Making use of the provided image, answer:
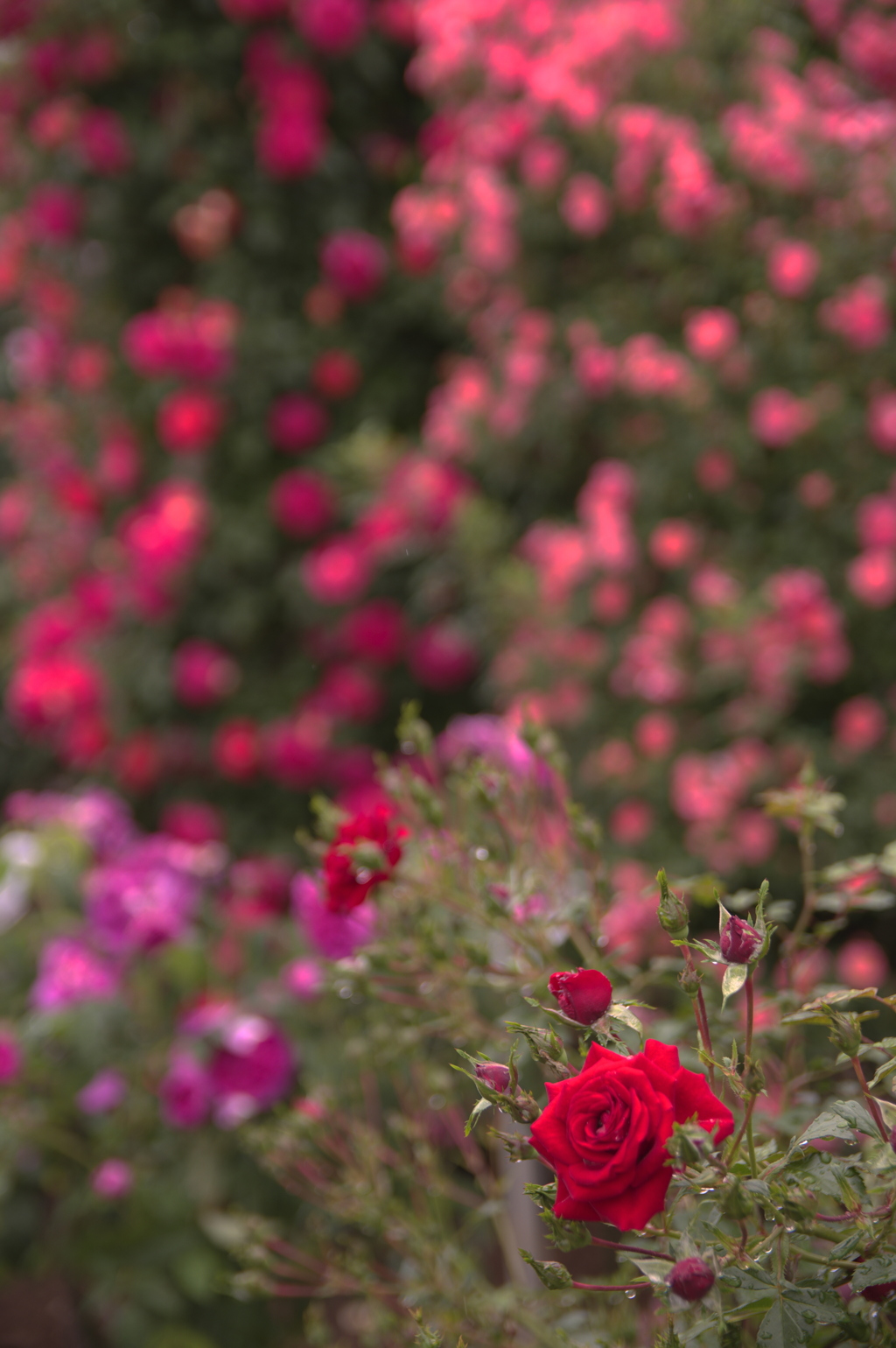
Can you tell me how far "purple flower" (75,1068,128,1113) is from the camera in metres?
1.36

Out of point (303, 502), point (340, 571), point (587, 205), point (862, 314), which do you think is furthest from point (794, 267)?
point (303, 502)

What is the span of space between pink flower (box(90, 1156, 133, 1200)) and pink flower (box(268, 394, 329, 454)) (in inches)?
64.4

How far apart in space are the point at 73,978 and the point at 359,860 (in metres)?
0.90

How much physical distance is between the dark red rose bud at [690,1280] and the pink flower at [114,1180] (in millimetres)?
1090

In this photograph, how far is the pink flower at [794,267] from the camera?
5.67ft

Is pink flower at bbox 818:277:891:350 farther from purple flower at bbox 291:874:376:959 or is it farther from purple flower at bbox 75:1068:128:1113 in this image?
purple flower at bbox 75:1068:128:1113

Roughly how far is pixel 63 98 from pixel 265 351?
2.42 ft

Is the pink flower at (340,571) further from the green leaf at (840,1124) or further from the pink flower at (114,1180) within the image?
the green leaf at (840,1124)

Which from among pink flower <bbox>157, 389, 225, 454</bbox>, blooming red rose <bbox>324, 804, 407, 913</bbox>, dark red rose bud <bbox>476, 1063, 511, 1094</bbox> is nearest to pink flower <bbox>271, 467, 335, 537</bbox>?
Result: pink flower <bbox>157, 389, 225, 454</bbox>

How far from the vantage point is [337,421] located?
8.73 ft

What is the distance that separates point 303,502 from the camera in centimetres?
247

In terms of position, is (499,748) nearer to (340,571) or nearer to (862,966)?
(862,966)

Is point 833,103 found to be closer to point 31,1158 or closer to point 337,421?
point 337,421

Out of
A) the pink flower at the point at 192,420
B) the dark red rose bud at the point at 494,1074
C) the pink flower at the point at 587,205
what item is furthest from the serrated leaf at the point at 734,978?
the pink flower at the point at 192,420
